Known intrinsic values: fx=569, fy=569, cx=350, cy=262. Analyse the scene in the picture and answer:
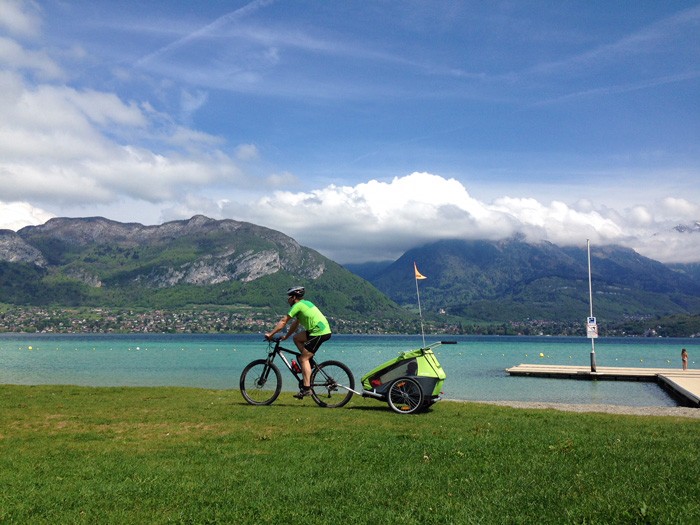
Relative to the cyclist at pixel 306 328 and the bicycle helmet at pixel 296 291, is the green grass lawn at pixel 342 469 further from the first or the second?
the bicycle helmet at pixel 296 291

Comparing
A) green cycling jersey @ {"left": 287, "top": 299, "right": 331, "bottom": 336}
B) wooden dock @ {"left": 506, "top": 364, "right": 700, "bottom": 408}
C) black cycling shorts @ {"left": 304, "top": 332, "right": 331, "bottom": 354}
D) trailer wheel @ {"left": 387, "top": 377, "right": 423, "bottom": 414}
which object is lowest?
wooden dock @ {"left": 506, "top": 364, "right": 700, "bottom": 408}

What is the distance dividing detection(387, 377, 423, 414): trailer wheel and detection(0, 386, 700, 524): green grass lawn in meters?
0.58

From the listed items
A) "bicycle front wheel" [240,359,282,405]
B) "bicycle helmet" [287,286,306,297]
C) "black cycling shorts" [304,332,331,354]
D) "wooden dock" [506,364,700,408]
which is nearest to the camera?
"black cycling shorts" [304,332,331,354]

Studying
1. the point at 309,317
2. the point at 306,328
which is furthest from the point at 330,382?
the point at 309,317

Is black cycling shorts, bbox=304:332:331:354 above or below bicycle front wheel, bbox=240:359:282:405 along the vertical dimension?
above

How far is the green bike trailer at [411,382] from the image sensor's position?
52.3 feet

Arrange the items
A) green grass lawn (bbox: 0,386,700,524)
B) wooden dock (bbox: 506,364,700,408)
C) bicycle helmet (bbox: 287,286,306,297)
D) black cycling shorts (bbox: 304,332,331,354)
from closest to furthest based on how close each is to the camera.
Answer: green grass lawn (bbox: 0,386,700,524) → black cycling shorts (bbox: 304,332,331,354) → bicycle helmet (bbox: 287,286,306,297) → wooden dock (bbox: 506,364,700,408)

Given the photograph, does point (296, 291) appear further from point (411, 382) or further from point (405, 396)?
point (405, 396)

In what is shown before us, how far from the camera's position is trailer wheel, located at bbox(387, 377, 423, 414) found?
15.9m

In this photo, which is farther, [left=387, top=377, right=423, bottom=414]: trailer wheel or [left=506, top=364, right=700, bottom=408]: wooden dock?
[left=506, top=364, right=700, bottom=408]: wooden dock

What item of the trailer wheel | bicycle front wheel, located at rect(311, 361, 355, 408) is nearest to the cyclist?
bicycle front wheel, located at rect(311, 361, 355, 408)

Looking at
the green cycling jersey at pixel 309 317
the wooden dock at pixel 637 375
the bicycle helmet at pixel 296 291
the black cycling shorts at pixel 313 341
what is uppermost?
the bicycle helmet at pixel 296 291

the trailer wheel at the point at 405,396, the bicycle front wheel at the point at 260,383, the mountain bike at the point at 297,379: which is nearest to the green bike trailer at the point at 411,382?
the trailer wheel at the point at 405,396

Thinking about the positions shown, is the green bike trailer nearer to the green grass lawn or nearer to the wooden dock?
the green grass lawn
